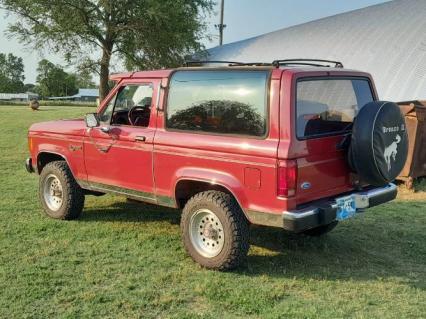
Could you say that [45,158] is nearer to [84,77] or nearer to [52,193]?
[52,193]

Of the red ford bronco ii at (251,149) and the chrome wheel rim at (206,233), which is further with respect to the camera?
the chrome wheel rim at (206,233)

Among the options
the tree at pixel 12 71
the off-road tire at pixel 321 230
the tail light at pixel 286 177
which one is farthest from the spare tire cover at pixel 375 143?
the tree at pixel 12 71

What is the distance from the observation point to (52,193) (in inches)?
273

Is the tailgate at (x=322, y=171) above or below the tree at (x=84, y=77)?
below

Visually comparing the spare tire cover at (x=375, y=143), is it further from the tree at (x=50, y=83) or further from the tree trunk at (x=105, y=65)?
the tree at (x=50, y=83)

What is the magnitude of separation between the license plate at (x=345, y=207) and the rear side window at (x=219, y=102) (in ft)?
3.32

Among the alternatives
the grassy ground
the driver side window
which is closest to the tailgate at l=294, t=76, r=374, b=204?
the grassy ground

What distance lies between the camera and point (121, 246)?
5.73m

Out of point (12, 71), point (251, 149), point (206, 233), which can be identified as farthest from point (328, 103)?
point (12, 71)

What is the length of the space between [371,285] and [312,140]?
1436 millimetres

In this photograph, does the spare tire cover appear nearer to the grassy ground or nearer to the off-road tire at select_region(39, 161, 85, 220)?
the grassy ground

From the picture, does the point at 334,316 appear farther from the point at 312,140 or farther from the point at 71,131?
the point at 71,131

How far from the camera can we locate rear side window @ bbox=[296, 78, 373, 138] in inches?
185

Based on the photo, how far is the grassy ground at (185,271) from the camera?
422cm
